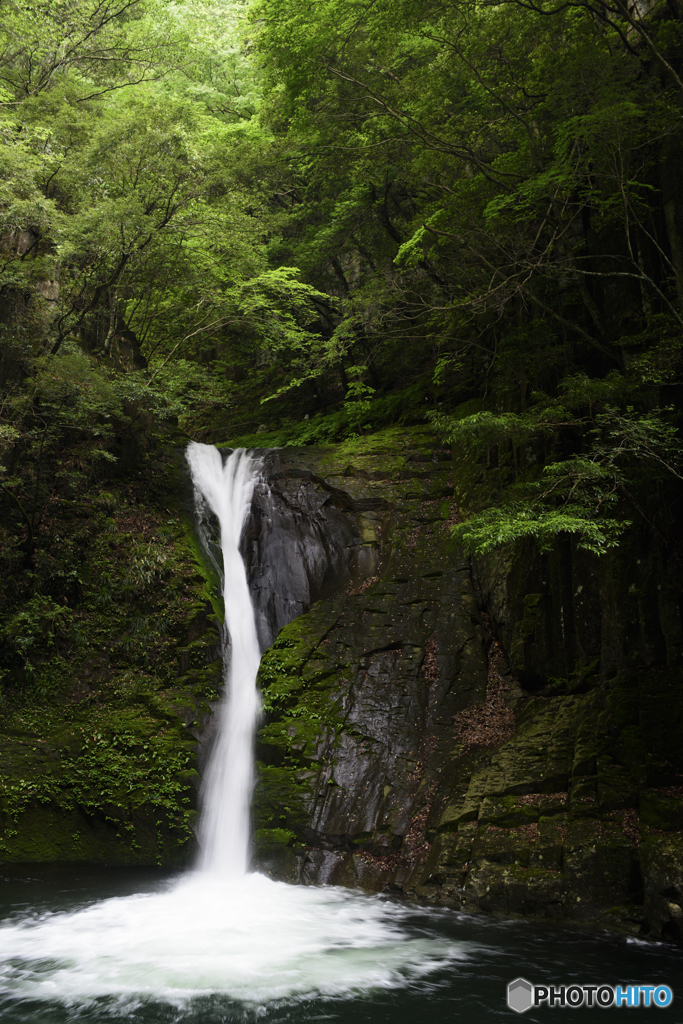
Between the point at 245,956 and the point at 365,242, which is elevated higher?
the point at 365,242

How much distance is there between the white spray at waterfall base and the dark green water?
0.06 ft

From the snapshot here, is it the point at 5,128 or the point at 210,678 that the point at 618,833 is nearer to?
the point at 210,678

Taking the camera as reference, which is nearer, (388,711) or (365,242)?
(388,711)

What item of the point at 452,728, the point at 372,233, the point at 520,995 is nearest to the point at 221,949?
the point at 520,995

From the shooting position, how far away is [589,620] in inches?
334

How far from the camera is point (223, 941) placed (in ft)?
20.9

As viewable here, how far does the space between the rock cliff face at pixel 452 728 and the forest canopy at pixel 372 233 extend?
1.55 meters

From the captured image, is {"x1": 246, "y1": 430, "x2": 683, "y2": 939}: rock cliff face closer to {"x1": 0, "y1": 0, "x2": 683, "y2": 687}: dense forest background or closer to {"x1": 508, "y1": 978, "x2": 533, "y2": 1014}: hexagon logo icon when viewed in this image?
{"x1": 508, "y1": 978, "x2": 533, "y2": 1014}: hexagon logo icon

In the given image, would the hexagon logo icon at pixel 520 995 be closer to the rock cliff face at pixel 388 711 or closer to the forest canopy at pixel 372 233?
the rock cliff face at pixel 388 711

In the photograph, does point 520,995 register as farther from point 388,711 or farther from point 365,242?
point 365,242

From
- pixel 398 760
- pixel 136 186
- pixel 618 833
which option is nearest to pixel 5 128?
pixel 136 186

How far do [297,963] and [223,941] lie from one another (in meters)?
0.93

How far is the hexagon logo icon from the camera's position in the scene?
197 inches

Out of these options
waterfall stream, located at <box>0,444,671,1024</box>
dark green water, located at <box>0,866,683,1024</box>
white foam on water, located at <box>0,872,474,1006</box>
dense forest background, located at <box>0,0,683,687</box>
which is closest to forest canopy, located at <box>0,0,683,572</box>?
dense forest background, located at <box>0,0,683,687</box>
